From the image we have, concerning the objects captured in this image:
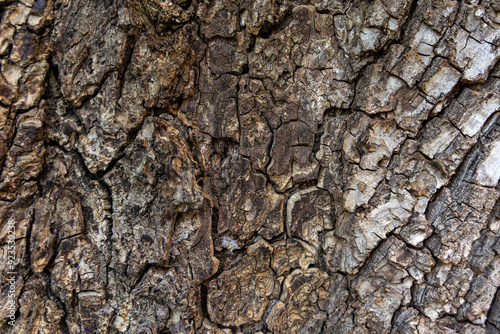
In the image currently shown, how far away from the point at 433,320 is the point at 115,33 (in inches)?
73.5

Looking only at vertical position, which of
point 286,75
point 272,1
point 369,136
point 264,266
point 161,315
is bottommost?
point 161,315

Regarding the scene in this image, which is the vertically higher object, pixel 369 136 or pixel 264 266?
pixel 369 136

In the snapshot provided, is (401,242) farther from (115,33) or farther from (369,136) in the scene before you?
Result: (115,33)

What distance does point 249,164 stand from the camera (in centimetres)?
133

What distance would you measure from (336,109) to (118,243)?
119 cm

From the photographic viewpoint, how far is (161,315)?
50.0 inches

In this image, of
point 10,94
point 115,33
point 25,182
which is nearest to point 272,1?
point 115,33

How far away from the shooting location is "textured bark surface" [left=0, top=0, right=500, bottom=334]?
1.21 meters

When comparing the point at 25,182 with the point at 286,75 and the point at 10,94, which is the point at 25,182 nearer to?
the point at 10,94

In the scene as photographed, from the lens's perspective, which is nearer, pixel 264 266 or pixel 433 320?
pixel 433 320

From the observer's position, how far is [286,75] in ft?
4.34

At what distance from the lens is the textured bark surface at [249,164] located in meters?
1.21

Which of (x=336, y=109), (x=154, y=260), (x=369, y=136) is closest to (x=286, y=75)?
(x=336, y=109)

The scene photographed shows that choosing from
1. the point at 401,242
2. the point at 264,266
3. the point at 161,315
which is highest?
the point at 401,242
